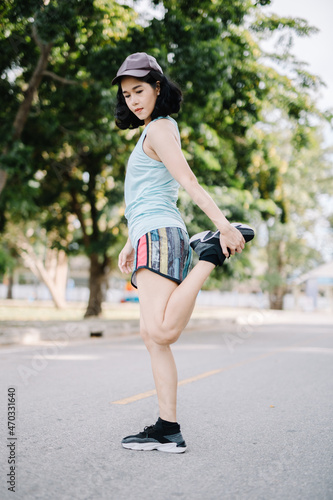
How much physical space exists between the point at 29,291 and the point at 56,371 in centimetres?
5153

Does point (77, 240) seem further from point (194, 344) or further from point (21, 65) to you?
point (194, 344)

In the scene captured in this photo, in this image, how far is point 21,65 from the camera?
11.9m

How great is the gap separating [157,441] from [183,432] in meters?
0.50

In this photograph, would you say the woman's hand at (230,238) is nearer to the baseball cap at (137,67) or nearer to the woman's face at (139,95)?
the woman's face at (139,95)

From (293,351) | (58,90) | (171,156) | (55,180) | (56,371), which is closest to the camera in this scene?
(171,156)

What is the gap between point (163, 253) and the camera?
2.96m

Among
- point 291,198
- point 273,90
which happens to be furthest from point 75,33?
point 291,198

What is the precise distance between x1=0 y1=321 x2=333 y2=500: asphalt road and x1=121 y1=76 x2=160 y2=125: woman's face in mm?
1979

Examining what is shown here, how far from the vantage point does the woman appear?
2.90 meters

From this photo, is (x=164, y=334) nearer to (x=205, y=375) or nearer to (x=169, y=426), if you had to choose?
(x=169, y=426)

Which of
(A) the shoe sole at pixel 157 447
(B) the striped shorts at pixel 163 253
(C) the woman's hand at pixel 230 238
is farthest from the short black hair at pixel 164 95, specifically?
(A) the shoe sole at pixel 157 447

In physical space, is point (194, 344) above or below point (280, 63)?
below

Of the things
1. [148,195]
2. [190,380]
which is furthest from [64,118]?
[148,195]

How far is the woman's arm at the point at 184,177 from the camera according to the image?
2838mm
